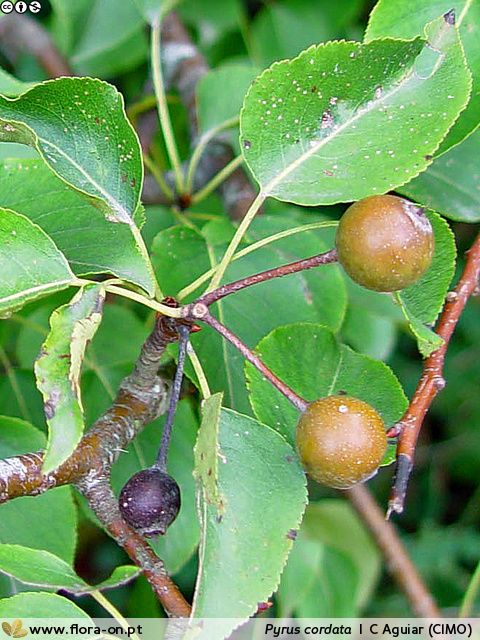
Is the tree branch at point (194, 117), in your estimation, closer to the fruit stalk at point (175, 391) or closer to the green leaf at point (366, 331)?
the green leaf at point (366, 331)

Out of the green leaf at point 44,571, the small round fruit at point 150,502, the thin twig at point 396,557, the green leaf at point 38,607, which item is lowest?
the thin twig at point 396,557

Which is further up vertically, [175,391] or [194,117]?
[194,117]

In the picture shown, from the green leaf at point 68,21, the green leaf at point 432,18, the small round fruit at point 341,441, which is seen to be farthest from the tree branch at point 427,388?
the green leaf at point 68,21

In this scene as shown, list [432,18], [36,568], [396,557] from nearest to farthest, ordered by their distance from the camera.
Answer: [36,568], [432,18], [396,557]

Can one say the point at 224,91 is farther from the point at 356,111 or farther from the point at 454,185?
the point at 356,111

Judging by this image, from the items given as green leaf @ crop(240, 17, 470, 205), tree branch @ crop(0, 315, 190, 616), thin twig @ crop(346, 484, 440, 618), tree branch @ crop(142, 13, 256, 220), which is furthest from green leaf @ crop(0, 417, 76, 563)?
thin twig @ crop(346, 484, 440, 618)

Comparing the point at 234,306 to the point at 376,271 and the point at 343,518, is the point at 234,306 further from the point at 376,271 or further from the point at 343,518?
the point at 343,518

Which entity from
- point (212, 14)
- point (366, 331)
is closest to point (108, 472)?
point (366, 331)
